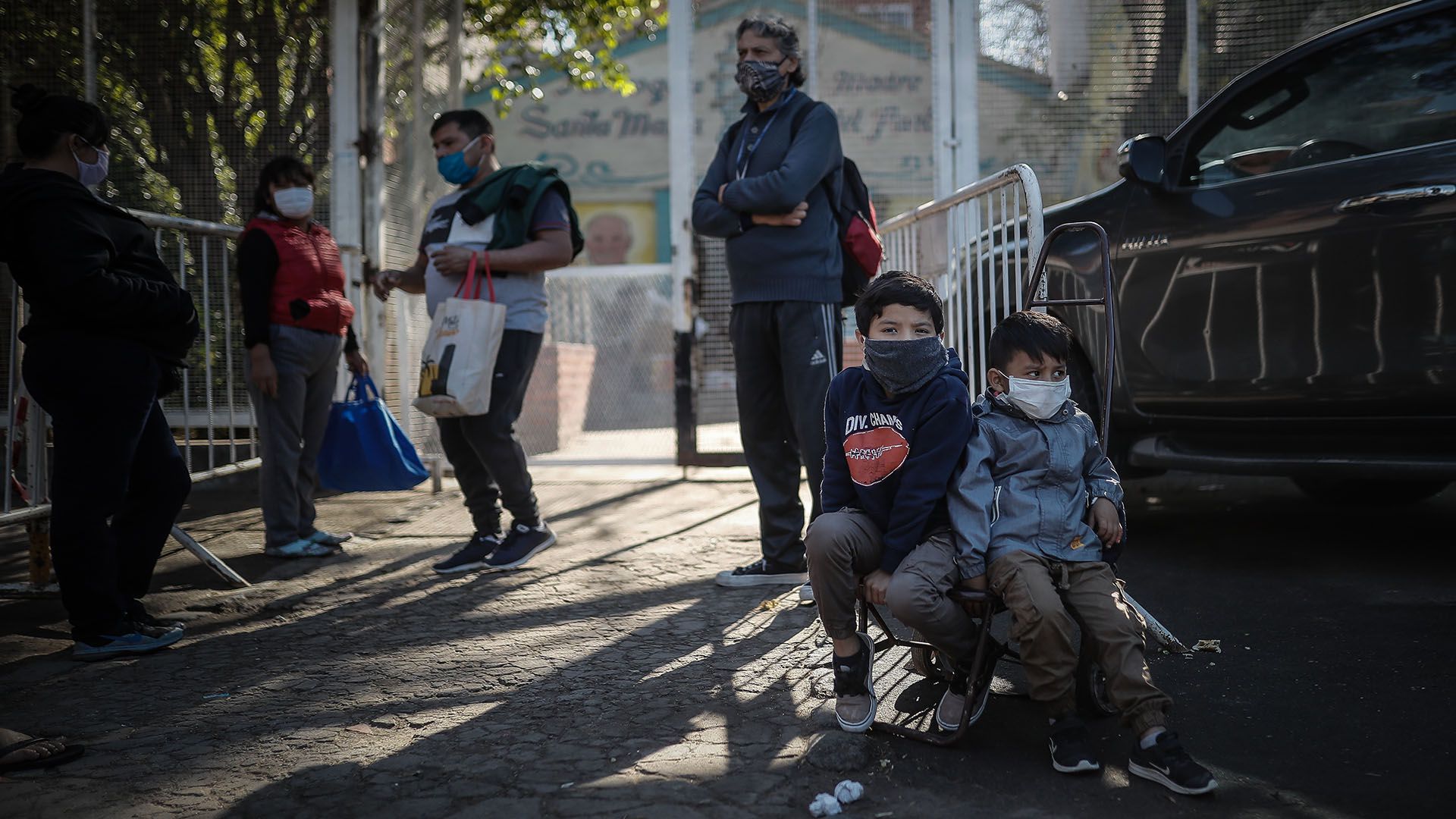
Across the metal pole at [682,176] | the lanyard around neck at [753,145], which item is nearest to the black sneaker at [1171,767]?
the lanyard around neck at [753,145]

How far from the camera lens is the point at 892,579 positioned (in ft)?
8.89

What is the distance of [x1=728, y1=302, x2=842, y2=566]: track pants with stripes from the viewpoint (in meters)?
4.21

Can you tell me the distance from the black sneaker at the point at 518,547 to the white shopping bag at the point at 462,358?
63cm

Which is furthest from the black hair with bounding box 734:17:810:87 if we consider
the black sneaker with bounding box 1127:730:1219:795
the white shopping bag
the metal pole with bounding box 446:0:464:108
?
the metal pole with bounding box 446:0:464:108

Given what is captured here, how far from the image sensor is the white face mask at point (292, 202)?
205 inches

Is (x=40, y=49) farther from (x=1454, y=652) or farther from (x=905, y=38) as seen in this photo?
(x=1454, y=652)

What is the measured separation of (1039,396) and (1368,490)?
140 inches

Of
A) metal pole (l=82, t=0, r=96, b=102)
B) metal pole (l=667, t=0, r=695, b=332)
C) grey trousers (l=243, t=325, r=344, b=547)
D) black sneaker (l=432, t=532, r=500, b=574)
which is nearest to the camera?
black sneaker (l=432, t=532, r=500, b=574)

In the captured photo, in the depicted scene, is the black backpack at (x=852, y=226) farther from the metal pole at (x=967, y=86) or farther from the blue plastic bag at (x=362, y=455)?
the metal pole at (x=967, y=86)

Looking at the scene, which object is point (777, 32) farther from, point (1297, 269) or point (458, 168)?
point (1297, 269)

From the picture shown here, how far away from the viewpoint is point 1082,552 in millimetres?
2689

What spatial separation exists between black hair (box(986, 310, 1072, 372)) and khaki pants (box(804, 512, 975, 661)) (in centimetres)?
45

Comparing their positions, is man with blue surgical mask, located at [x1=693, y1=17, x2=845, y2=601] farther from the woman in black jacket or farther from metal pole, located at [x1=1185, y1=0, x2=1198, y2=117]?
metal pole, located at [x1=1185, y1=0, x2=1198, y2=117]

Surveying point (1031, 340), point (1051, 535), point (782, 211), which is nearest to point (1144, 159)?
point (782, 211)
